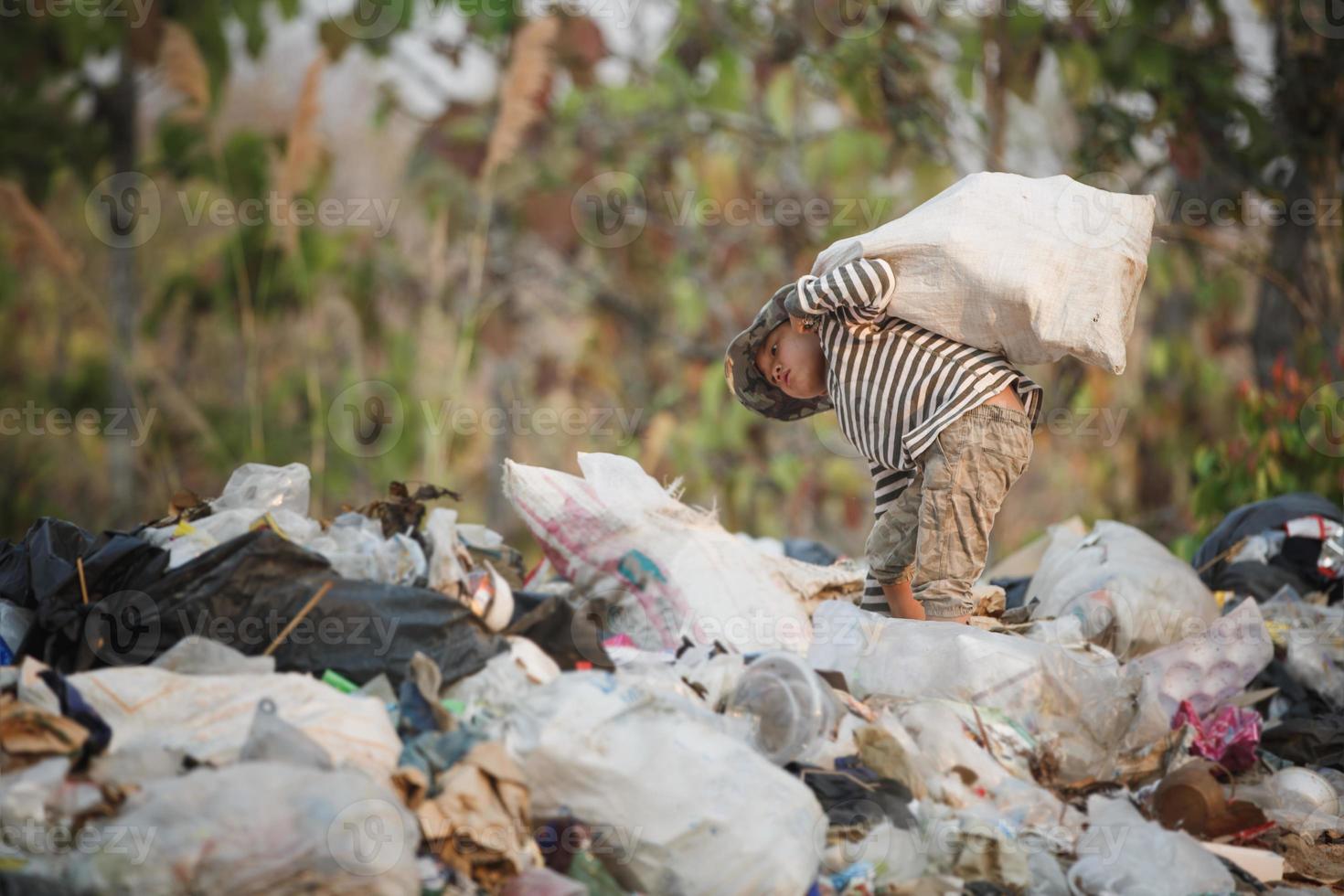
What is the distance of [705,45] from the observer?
7266mm

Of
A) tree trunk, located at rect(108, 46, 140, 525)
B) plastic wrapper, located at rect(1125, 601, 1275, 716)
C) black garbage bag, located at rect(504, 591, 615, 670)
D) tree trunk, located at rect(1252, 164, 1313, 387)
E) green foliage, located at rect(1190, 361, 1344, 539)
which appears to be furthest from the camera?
tree trunk, located at rect(108, 46, 140, 525)

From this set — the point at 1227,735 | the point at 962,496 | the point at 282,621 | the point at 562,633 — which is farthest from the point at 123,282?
the point at 1227,735

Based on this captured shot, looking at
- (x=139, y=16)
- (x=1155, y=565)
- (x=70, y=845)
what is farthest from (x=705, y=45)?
(x=70, y=845)

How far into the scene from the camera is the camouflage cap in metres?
3.04

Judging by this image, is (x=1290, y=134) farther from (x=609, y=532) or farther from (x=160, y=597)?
(x=160, y=597)

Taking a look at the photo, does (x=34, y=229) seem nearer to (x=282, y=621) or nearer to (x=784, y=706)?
(x=282, y=621)

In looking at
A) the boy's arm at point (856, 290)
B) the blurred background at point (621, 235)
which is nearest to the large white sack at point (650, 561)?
the boy's arm at point (856, 290)

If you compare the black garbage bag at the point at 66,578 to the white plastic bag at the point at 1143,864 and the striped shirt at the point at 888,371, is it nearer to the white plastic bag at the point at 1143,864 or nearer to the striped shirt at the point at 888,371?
the striped shirt at the point at 888,371

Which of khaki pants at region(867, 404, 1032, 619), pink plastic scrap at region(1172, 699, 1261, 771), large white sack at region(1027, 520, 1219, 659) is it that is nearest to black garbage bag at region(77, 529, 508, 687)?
khaki pants at region(867, 404, 1032, 619)

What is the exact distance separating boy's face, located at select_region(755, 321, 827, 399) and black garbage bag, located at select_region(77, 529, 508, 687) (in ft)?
3.44

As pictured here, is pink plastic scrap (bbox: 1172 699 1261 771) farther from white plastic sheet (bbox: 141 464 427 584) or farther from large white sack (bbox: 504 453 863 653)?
white plastic sheet (bbox: 141 464 427 584)

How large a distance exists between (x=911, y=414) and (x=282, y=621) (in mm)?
1390

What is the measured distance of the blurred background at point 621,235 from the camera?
571cm

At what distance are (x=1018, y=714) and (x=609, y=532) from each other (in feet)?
3.14
